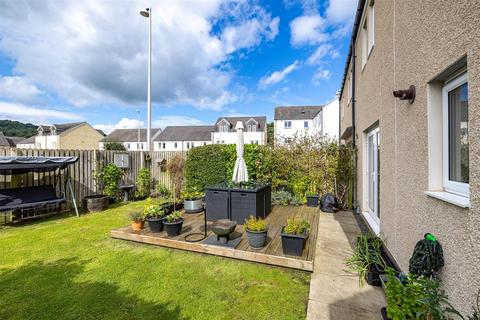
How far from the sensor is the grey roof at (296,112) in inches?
1363

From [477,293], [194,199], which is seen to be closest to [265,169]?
[194,199]

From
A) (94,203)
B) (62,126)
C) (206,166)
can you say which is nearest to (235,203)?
(206,166)

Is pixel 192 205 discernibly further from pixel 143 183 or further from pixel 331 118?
pixel 331 118

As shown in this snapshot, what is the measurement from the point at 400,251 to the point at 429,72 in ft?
7.69

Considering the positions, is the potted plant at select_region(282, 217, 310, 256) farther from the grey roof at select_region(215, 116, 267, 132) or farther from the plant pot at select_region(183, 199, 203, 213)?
the grey roof at select_region(215, 116, 267, 132)

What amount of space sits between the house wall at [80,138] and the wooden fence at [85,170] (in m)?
33.5

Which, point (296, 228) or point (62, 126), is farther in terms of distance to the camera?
point (62, 126)

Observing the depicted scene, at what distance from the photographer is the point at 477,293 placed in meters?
1.47

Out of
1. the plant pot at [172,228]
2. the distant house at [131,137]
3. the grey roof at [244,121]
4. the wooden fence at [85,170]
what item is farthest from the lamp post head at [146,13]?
the distant house at [131,137]

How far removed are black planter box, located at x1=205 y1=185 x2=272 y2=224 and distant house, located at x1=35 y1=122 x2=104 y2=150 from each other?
39.2m

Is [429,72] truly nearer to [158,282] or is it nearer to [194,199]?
[158,282]

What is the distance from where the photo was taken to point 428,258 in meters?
1.92

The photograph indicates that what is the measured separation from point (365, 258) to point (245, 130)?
1375 inches

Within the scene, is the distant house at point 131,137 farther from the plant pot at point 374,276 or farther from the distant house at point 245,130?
the plant pot at point 374,276
